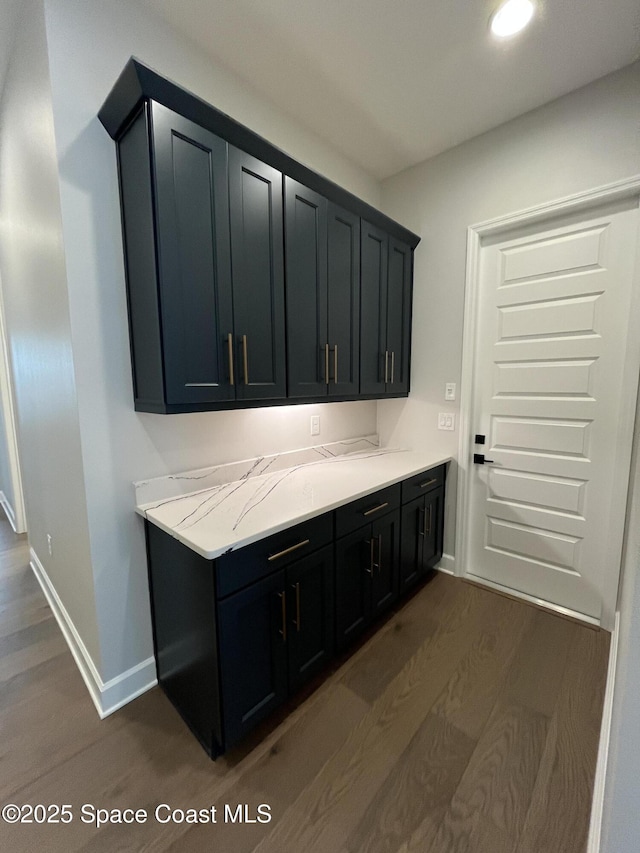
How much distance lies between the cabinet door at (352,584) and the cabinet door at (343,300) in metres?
0.82

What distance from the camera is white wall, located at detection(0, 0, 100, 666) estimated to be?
138cm

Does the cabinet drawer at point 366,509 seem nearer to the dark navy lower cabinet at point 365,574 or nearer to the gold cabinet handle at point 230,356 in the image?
the dark navy lower cabinet at point 365,574

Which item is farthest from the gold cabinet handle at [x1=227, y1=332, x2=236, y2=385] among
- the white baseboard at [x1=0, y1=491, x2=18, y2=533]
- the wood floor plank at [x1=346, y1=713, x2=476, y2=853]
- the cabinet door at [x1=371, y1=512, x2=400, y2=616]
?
the white baseboard at [x1=0, y1=491, x2=18, y2=533]

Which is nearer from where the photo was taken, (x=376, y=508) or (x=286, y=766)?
(x=286, y=766)

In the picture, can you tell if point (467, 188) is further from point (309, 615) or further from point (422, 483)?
point (309, 615)

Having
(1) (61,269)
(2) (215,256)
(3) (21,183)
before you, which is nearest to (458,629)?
(2) (215,256)

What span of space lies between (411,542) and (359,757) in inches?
43.5

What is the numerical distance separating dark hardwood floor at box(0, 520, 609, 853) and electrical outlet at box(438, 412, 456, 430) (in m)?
1.32

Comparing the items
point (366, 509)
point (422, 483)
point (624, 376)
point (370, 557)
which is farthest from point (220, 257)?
point (624, 376)

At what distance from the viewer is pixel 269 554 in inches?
51.0

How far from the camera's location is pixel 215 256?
1.36 m

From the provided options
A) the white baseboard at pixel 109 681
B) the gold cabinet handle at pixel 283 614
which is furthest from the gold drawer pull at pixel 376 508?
the white baseboard at pixel 109 681

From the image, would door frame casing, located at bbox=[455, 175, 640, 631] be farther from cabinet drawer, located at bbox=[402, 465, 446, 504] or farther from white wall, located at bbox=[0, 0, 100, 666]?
white wall, located at bbox=[0, 0, 100, 666]

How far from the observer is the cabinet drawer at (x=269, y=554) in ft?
3.84
